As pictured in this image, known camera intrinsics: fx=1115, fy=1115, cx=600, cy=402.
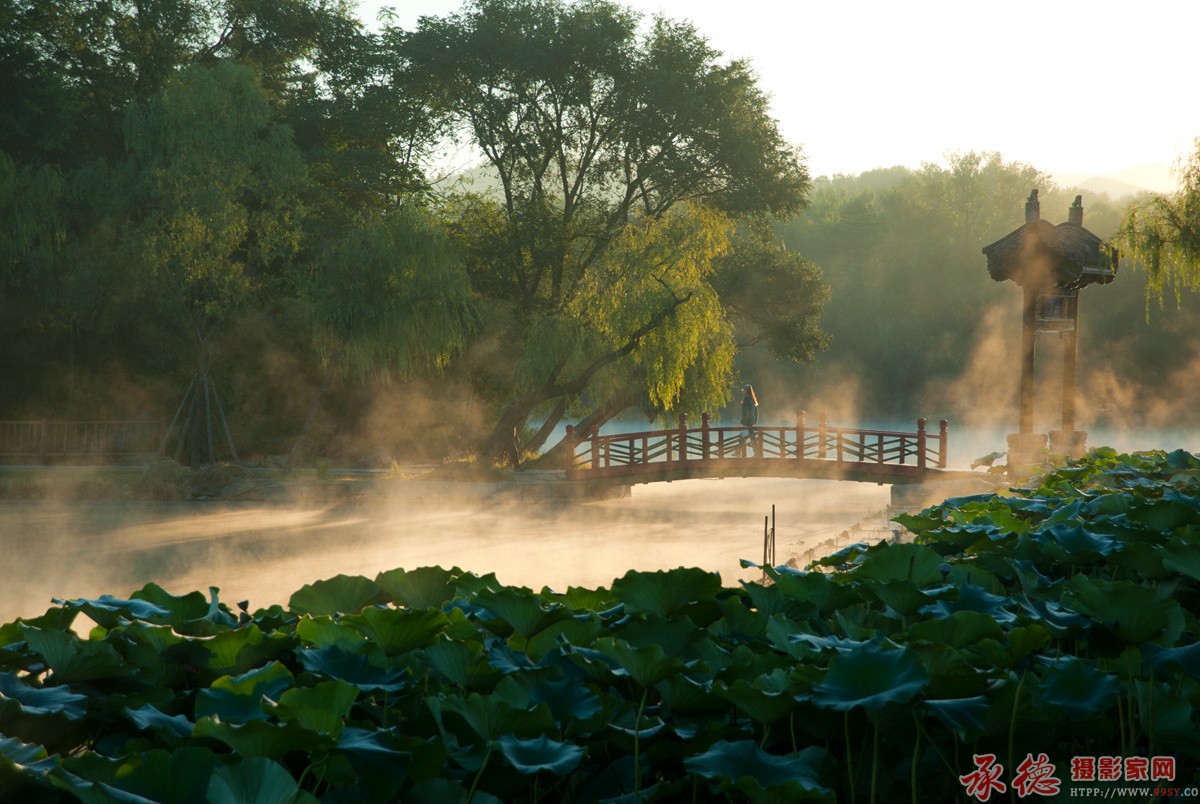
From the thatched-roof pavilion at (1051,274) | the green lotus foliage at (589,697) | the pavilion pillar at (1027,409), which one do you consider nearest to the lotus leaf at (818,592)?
the green lotus foliage at (589,697)

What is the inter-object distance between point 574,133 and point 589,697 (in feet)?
69.1

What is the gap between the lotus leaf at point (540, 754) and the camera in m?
1.29

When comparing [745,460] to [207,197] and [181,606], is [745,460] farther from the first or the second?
[181,606]

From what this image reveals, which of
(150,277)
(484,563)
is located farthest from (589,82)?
(484,563)

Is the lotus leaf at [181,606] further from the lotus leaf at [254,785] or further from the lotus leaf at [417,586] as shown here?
the lotus leaf at [254,785]

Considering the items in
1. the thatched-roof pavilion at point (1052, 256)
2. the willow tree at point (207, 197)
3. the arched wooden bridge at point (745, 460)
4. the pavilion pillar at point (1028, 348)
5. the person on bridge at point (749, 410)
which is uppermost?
the willow tree at point (207, 197)

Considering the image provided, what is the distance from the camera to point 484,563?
11.4 metres

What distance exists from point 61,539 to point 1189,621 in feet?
42.2

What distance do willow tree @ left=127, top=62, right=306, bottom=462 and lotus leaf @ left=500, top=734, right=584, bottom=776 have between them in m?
16.6

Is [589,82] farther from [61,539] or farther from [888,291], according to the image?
[888,291]

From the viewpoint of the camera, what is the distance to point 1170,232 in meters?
9.88

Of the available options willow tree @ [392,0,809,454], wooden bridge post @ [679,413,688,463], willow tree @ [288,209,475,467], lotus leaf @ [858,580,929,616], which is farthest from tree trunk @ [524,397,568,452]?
lotus leaf @ [858,580,929,616]

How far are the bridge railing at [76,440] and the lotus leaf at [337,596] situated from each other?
17.8 meters

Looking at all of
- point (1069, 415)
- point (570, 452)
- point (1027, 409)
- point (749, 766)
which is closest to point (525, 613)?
point (749, 766)
